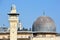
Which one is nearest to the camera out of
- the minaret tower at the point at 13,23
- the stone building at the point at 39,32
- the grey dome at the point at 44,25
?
the minaret tower at the point at 13,23

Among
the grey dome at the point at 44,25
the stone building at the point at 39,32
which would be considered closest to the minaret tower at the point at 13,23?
the stone building at the point at 39,32

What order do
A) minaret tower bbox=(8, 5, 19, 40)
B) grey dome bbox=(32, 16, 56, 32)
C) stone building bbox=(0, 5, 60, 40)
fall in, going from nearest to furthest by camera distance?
minaret tower bbox=(8, 5, 19, 40) → stone building bbox=(0, 5, 60, 40) → grey dome bbox=(32, 16, 56, 32)

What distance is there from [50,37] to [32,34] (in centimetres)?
172

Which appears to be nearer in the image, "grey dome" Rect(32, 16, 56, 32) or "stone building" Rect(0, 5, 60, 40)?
"stone building" Rect(0, 5, 60, 40)

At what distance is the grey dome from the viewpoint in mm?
30422

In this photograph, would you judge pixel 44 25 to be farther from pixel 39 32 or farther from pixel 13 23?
pixel 13 23

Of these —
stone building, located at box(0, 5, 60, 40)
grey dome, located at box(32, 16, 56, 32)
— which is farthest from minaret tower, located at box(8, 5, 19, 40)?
grey dome, located at box(32, 16, 56, 32)

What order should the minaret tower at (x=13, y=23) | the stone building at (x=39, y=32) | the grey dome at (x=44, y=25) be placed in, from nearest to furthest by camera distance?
1. the minaret tower at (x=13, y=23)
2. the stone building at (x=39, y=32)
3. the grey dome at (x=44, y=25)

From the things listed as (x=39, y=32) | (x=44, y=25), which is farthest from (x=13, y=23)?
(x=44, y=25)

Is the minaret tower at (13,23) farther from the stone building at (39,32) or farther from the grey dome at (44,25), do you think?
the grey dome at (44,25)

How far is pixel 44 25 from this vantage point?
30453 millimetres

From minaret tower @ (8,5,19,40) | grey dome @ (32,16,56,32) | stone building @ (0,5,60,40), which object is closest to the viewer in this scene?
minaret tower @ (8,5,19,40)

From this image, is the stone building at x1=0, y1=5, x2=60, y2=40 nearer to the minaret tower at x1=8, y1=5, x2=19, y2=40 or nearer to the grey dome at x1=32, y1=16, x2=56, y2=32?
the grey dome at x1=32, y1=16, x2=56, y2=32

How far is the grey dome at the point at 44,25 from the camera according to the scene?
30422 mm
